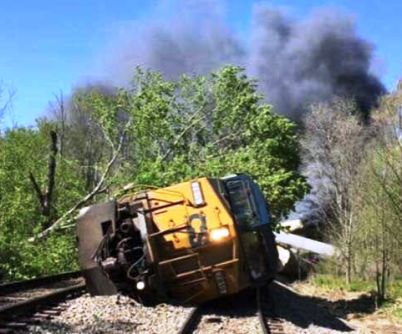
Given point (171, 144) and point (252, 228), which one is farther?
point (171, 144)

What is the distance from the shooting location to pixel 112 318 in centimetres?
1237

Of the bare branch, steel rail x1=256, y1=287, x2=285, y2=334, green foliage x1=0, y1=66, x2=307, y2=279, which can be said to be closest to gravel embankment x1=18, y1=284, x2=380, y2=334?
steel rail x1=256, y1=287, x2=285, y2=334

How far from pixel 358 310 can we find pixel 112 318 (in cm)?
1302

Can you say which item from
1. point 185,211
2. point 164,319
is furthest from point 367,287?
point 164,319

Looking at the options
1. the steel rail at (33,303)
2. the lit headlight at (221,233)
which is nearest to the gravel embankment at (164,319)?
the steel rail at (33,303)

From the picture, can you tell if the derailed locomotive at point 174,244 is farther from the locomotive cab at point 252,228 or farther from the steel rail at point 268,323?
the steel rail at point 268,323

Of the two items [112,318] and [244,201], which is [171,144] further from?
[112,318]

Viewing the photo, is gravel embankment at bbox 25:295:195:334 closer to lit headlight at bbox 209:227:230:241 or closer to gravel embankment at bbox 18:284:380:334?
gravel embankment at bbox 18:284:380:334

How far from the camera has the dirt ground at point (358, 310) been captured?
17.8 meters

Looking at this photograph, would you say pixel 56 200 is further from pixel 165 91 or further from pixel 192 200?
pixel 192 200

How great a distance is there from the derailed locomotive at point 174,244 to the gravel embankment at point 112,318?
20.8 inches

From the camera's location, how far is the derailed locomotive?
1398cm

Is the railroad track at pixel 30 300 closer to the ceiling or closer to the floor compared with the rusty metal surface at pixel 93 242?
closer to the floor

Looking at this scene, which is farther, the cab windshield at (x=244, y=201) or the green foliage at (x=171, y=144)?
the green foliage at (x=171, y=144)
